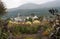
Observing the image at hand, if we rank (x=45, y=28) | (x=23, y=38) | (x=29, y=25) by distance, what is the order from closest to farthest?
(x=23, y=38)
(x=45, y=28)
(x=29, y=25)

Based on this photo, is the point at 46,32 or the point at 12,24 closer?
the point at 46,32

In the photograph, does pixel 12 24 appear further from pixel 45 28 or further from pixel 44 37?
pixel 44 37

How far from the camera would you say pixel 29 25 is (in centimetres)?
1410

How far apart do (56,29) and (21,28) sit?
9.87ft

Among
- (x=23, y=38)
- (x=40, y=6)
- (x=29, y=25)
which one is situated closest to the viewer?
(x=23, y=38)

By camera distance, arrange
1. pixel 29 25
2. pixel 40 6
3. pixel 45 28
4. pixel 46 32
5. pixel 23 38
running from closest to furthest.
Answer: pixel 23 38, pixel 46 32, pixel 45 28, pixel 29 25, pixel 40 6

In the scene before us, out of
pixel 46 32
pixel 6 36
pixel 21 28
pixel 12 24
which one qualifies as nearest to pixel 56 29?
pixel 46 32

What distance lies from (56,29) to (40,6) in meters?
18.0

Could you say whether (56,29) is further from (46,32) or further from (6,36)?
(6,36)

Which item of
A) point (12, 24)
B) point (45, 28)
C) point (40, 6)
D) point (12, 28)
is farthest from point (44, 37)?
point (40, 6)

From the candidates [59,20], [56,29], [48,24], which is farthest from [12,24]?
[56,29]

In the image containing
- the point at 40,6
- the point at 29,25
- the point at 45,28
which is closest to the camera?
the point at 45,28

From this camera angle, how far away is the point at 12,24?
560 inches

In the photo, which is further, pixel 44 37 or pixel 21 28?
pixel 21 28
